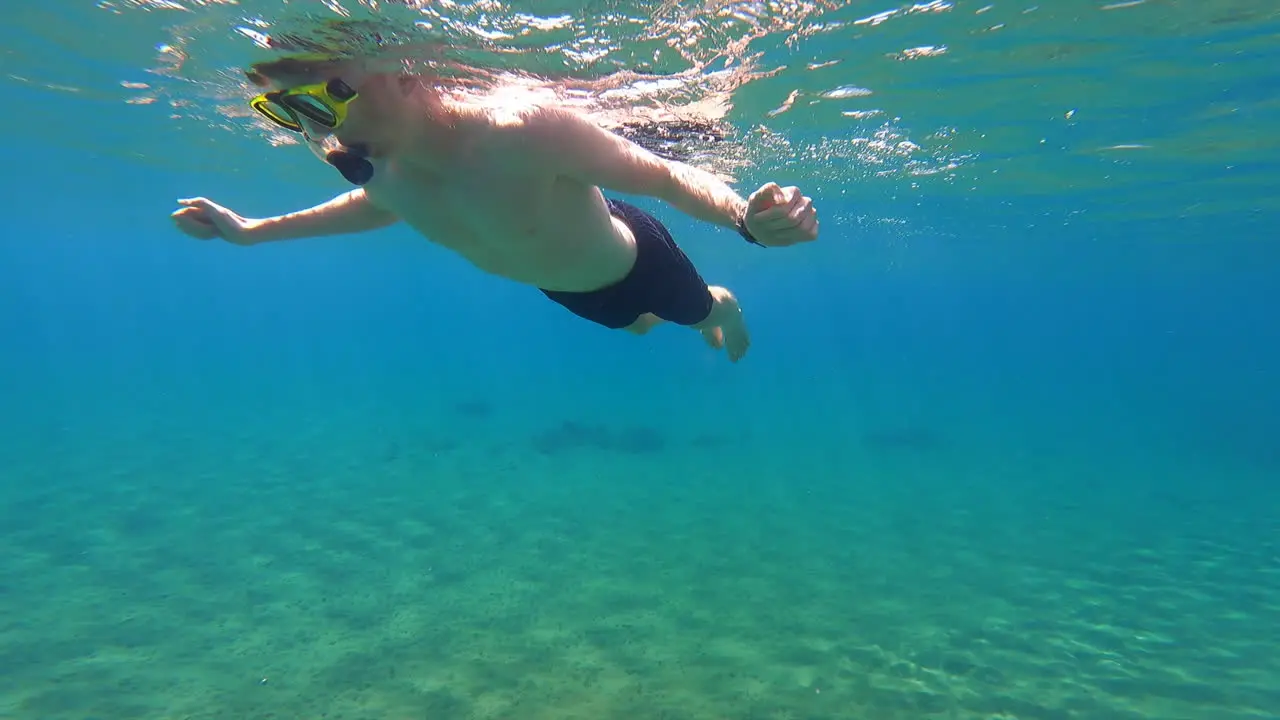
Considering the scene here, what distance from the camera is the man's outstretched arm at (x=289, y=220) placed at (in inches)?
161

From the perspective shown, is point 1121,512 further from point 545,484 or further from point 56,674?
point 56,674

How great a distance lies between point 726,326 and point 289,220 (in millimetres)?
3375

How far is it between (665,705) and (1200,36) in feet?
38.6

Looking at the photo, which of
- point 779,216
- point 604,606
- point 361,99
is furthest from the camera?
point 604,606

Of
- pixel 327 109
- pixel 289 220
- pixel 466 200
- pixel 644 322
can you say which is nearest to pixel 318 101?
pixel 327 109

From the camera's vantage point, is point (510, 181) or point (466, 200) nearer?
point (510, 181)

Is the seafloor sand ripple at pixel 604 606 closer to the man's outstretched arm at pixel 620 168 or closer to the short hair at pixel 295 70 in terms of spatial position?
the man's outstretched arm at pixel 620 168

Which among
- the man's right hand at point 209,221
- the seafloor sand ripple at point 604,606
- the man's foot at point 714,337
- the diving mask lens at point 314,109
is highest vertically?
the diving mask lens at point 314,109

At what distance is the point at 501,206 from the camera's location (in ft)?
10.6

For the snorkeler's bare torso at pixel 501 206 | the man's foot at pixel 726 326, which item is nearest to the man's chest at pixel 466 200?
the snorkeler's bare torso at pixel 501 206

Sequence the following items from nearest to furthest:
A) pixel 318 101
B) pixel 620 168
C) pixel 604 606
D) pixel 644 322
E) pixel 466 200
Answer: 1. pixel 620 168
2. pixel 318 101
3. pixel 466 200
4. pixel 644 322
5. pixel 604 606

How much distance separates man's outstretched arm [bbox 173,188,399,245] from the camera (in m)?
4.09

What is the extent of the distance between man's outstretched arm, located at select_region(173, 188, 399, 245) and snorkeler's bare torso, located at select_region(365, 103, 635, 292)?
1.40 feet

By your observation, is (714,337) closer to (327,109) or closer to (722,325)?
(722,325)
